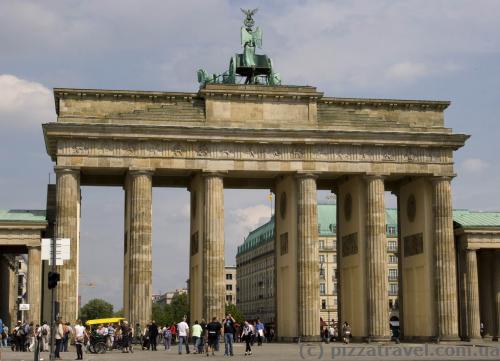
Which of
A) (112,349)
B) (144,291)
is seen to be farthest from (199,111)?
(112,349)

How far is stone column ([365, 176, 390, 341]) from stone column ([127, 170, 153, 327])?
15992 mm

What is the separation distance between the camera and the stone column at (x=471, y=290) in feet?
236

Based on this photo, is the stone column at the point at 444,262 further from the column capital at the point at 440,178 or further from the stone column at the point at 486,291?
the stone column at the point at 486,291

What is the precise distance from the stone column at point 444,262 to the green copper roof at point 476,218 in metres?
5.47

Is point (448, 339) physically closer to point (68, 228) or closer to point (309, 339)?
point (309, 339)

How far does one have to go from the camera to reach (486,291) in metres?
77.6

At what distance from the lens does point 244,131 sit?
66438mm

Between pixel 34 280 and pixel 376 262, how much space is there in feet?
80.8

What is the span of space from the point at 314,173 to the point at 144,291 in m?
15.0

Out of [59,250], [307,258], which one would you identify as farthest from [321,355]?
[307,258]

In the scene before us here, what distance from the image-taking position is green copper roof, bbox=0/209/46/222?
6656 cm

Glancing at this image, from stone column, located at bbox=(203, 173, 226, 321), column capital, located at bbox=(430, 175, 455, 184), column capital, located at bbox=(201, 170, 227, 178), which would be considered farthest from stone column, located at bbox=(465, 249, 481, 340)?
column capital, located at bbox=(201, 170, 227, 178)

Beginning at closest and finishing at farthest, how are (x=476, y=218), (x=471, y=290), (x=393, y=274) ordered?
(x=471, y=290)
(x=476, y=218)
(x=393, y=274)

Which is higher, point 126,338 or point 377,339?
point 126,338
